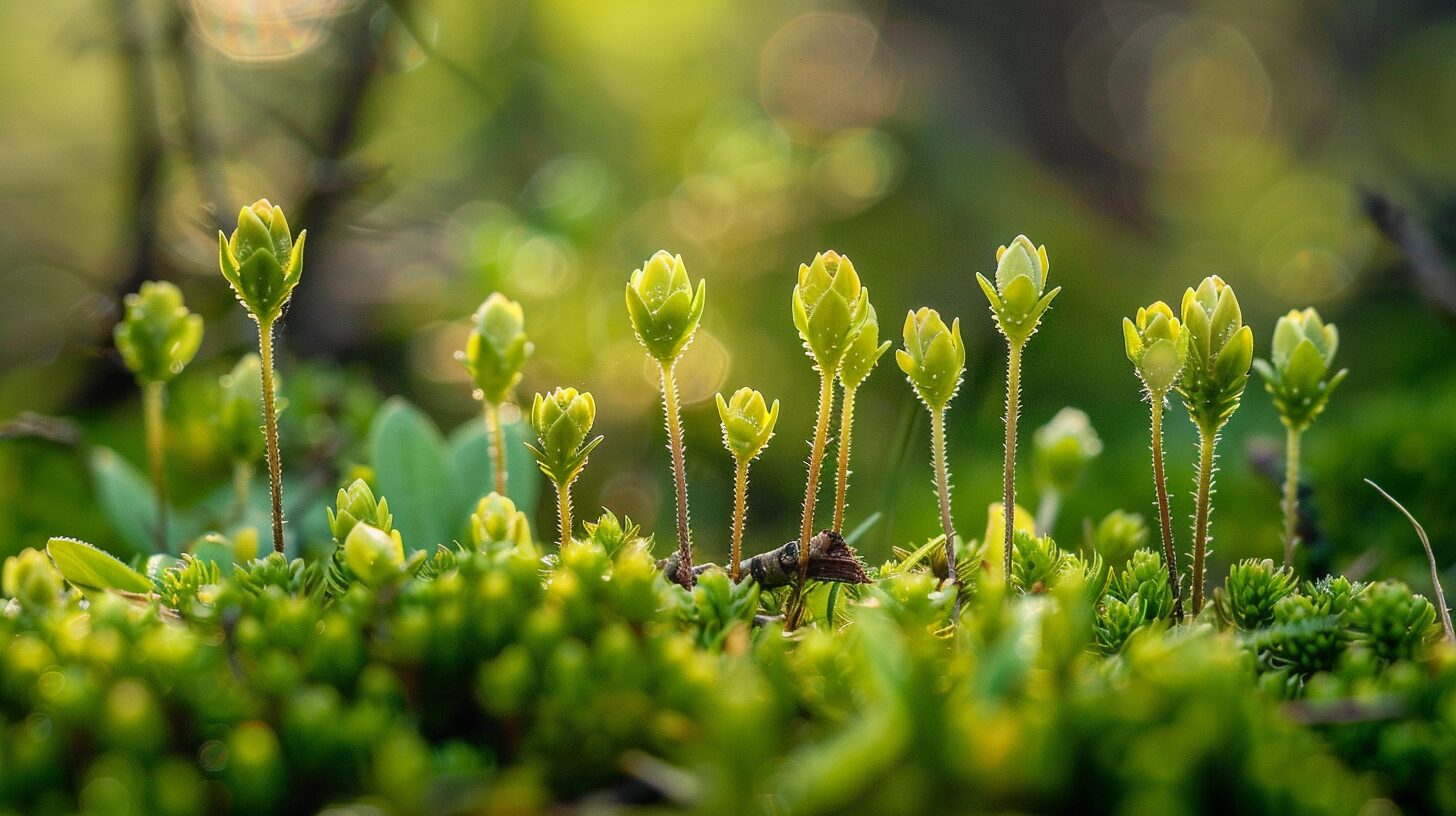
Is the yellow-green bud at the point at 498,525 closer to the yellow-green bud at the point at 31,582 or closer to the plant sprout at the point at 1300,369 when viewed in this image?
the yellow-green bud at the point at 31,582

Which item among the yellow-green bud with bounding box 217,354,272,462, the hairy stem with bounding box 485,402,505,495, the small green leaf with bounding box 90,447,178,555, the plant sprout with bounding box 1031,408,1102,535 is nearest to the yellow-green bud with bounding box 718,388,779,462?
the hairy stem with bounding box 485,402,505,495

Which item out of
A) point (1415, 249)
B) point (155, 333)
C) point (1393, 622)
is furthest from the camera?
point (1415, 249)

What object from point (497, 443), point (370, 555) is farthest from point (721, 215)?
point (370, 555)

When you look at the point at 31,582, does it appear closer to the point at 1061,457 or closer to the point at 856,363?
the point at 856,363

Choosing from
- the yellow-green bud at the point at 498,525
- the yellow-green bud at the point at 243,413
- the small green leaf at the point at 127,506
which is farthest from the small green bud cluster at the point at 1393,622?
the small green leaf at the point at 127,506

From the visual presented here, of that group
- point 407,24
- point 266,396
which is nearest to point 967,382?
point 407,24
